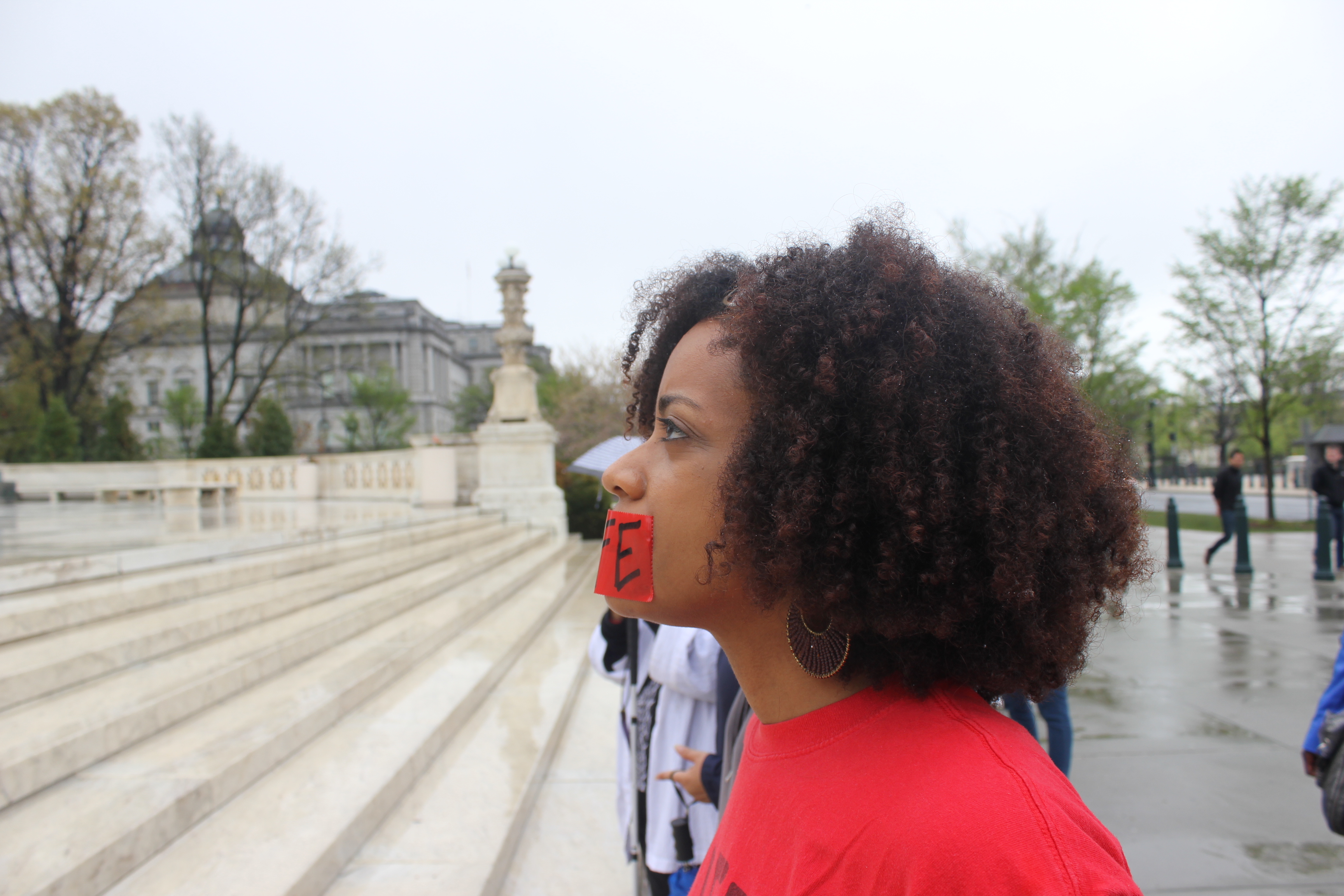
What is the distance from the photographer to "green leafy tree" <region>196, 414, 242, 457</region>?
82.3 feet

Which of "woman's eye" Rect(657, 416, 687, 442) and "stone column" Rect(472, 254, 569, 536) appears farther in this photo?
"stone column" Rect(472, 254, 569, 536)

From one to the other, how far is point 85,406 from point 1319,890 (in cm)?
3773

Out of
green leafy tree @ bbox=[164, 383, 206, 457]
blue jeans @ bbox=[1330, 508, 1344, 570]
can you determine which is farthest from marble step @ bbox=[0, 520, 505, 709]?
green leafy tree @ bbox=[164, 383, 206, 457]

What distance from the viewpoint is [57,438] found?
1022 inches

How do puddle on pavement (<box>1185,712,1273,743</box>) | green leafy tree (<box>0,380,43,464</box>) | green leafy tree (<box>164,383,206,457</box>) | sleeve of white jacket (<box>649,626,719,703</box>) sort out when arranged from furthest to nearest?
1. green leafy tree (<box>164,383,206,457</box>)
2. green leafy tree (<box>0,380,43,464</box>)
3. puddle on pavement (<box>1185,712,1273,743</box>)
4. sleeve of white jacket (<box>649,626,719,703</box>)

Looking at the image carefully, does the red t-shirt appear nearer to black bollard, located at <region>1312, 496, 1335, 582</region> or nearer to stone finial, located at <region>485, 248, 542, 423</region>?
black bollard, located at <region>1312, 496, 1335, 582</region>

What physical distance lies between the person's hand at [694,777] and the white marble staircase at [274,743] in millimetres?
1284

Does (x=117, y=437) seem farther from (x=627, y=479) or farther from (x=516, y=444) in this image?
(x=627, y=479)

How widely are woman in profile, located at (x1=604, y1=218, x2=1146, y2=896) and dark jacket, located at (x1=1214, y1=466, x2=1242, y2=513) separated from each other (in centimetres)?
1312

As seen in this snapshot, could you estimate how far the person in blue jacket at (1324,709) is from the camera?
2.13m

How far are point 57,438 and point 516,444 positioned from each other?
2077 centimetres

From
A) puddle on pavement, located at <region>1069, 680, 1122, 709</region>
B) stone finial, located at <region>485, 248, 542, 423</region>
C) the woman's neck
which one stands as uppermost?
stone finial, located at <region>485, 248, 542, 423</region>

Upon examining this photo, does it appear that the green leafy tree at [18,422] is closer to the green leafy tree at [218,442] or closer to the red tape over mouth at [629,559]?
the green leafy tree at [218,442]

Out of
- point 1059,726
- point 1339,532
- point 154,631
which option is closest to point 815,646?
point 1059,726
